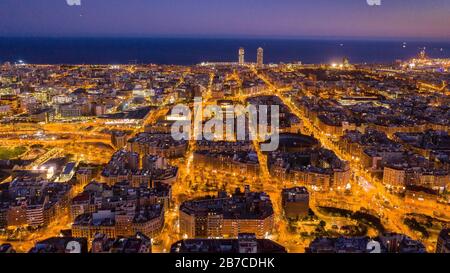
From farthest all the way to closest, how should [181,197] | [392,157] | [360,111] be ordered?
[360,111], [392,157], [181,197]

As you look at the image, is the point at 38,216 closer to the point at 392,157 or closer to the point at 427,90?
the point at 392,157

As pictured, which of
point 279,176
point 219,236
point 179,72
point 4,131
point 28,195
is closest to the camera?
point 219,236

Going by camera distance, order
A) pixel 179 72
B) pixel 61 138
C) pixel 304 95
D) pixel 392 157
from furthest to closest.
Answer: pixel 179 72 → pixel 304 95 → pixel 61 138 → pixel 392 157

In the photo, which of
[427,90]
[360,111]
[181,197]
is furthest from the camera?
[427,90]

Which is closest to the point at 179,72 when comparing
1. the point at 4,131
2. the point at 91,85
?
the point at 91,85

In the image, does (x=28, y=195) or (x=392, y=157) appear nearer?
(x=28, y=195)

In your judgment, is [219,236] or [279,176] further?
[279,176]

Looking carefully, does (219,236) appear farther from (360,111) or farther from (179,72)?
(179,72)

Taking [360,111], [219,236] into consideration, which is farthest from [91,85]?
[219,236]
